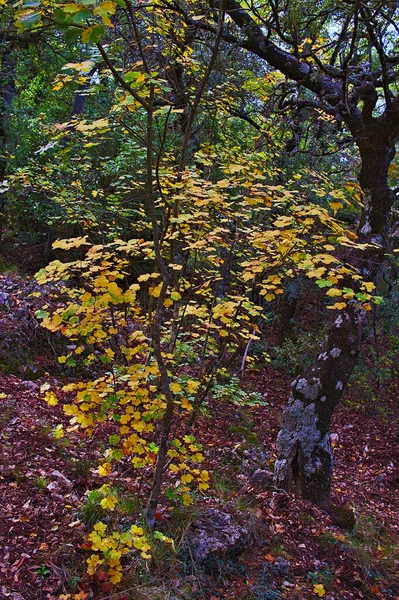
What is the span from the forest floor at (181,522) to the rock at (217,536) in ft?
0.23

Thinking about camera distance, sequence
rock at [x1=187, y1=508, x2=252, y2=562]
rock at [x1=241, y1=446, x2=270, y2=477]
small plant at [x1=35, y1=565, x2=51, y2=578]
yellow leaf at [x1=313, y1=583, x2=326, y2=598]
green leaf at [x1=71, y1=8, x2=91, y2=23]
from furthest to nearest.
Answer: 1. rock at [x1=241, y1=446, x2=270, y2=477]
2. yellow leaf at [x1=313, y1=583, x2=326, y2=598]
3. rock at [x1=187, y1=508, x2=252, y2=562]
4. small plant at [x1=35, y1=565, x2=51, y2=578]
5. green leaf at [x1=71, y1=8, x2=91, y2=23]

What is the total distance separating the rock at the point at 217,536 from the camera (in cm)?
312

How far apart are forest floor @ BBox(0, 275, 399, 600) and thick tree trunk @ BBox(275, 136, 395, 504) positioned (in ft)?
0.76

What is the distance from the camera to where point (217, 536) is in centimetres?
326

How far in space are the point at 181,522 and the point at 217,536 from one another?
0.96 feet

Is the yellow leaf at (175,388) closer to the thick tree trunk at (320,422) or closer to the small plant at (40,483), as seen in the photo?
the small plant at (40,483)

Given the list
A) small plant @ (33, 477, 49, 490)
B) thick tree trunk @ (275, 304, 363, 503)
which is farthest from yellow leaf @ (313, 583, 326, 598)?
small plant @ (33, 477, 49, 490)

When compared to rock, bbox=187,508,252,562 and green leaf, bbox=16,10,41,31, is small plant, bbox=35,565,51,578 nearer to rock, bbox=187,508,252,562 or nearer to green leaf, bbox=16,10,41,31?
rock, bbox=187,508,252,562

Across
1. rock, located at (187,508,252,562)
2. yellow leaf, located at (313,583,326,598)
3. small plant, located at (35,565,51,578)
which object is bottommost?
yellow leaf, located at (313,583,326,598)

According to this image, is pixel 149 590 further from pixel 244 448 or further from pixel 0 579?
pixel 244 448

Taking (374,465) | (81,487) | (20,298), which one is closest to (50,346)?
(20,298)

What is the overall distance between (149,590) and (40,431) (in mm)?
1701

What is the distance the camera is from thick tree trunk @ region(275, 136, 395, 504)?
429 cm

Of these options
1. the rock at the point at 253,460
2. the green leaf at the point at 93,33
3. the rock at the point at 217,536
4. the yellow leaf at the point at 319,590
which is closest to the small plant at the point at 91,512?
the rock at the point at 217,536
